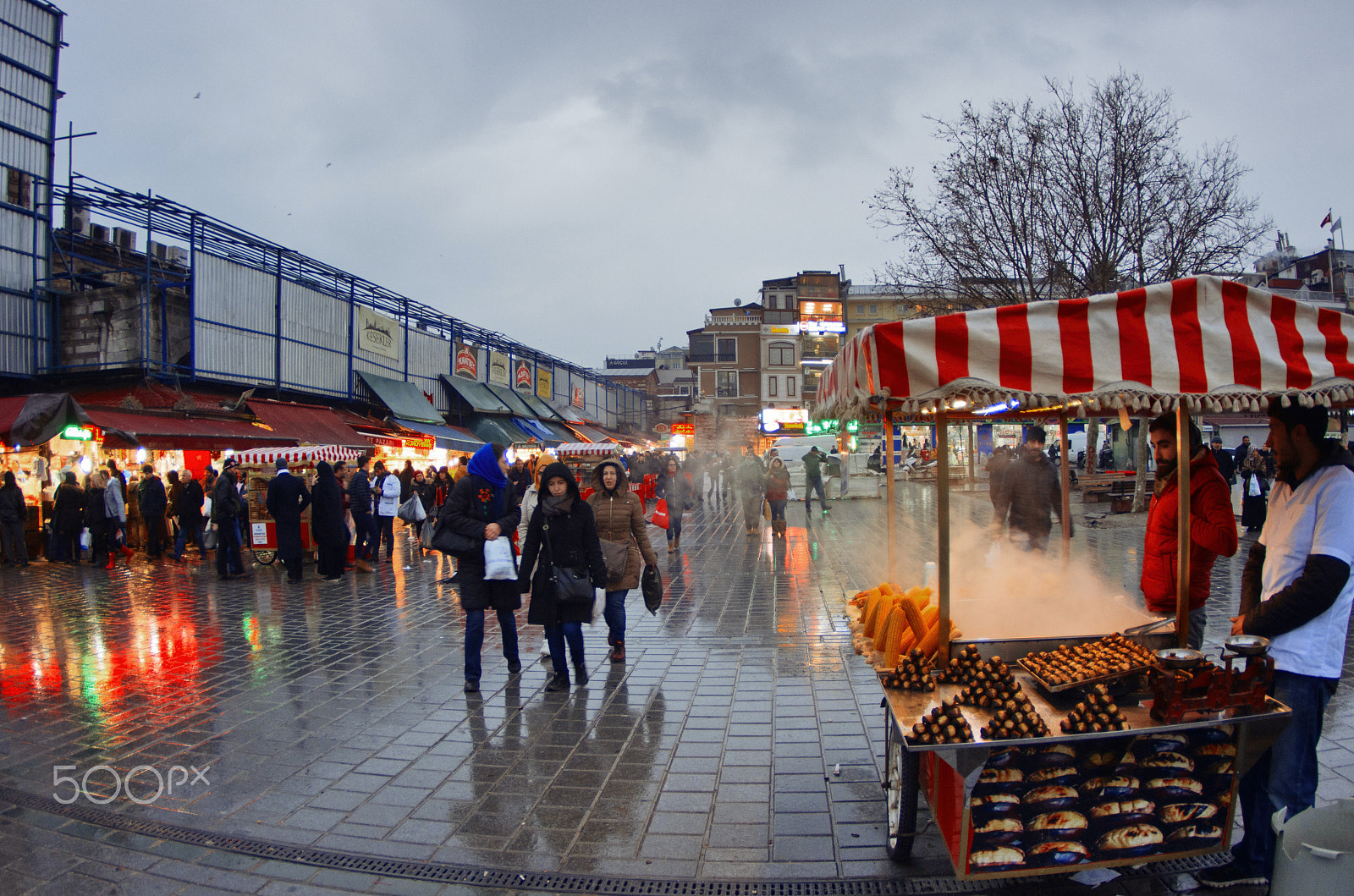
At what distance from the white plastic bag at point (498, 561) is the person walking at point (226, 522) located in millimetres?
7897

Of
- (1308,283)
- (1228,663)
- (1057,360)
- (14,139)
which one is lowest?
(1228,663)

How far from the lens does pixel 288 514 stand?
37.7 feet

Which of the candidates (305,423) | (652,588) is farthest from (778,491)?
(305,423)

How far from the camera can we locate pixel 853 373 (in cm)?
353

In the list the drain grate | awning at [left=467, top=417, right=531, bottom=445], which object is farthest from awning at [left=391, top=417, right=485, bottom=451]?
the drain grate

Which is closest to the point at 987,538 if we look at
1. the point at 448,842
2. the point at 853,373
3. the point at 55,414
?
the point at 853,373

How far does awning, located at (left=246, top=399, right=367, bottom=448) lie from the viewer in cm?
1864

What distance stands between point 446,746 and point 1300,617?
4.45m

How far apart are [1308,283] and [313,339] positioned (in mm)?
64012

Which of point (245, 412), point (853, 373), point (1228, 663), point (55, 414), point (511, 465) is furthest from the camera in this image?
point (511, 465)

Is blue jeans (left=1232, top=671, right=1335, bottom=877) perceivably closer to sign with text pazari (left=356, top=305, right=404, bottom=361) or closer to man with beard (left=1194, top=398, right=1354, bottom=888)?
man with beard (left=1194, top=398, right=1354, bottom=888)

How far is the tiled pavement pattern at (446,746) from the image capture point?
3.48 meters

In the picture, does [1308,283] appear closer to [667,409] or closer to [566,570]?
[667,409]

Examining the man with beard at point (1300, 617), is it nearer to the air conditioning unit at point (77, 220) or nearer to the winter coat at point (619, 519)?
the winter coat at point (619, 519)
